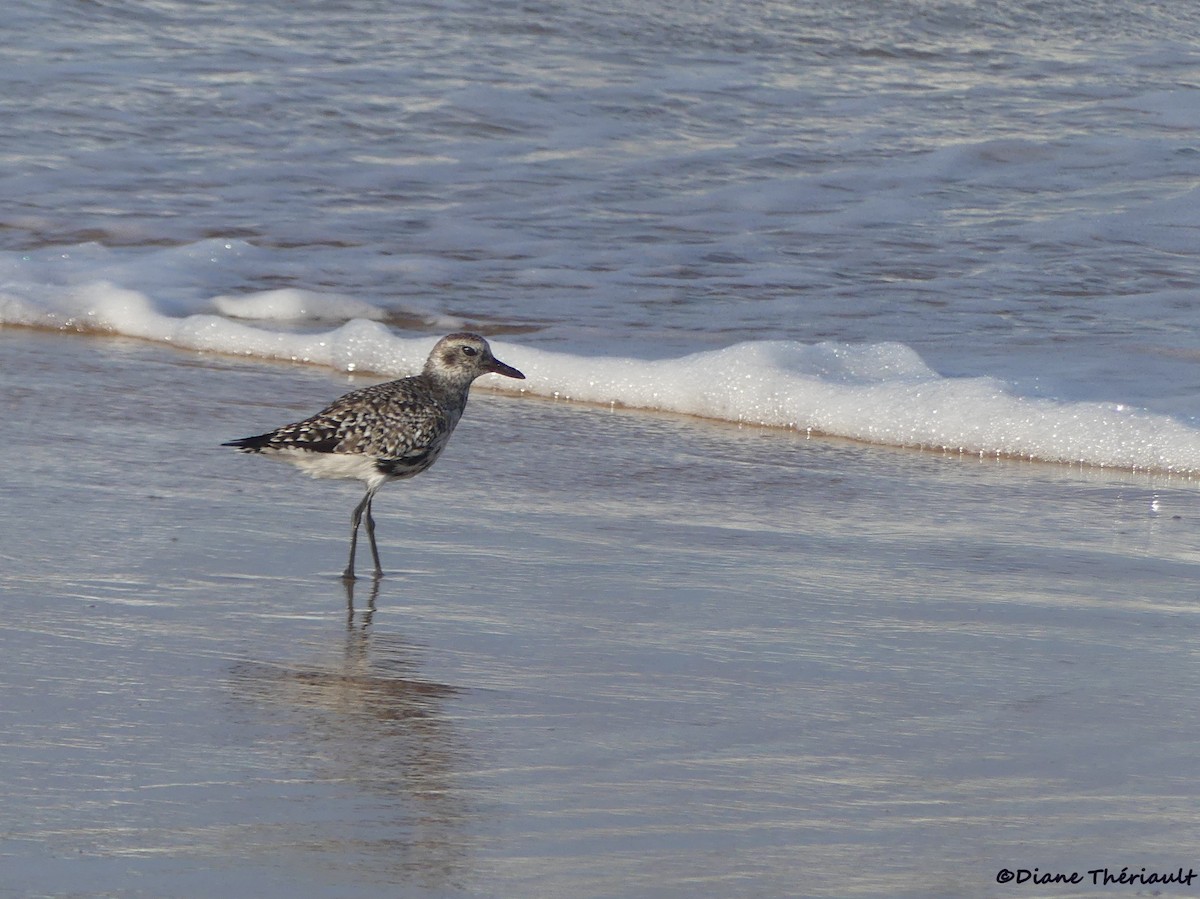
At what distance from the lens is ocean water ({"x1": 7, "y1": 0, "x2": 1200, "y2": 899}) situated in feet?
11.1

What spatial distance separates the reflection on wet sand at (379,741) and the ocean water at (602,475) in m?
0.01

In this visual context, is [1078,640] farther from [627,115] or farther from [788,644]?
[627,115]

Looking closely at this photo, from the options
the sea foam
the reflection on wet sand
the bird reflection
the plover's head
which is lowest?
the sea foam

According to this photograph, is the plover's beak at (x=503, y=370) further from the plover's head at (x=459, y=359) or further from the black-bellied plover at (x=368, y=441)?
the black-bellied plover at (x=368, y=441)

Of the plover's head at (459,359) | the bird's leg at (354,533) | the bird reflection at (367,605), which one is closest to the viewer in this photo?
the bird reflection at (367,605)

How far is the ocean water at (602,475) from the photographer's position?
3379 mm

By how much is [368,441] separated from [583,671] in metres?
1.24

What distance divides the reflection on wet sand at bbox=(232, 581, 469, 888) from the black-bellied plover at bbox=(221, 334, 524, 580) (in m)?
0.67

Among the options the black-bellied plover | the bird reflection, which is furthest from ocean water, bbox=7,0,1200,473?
the bird reflection

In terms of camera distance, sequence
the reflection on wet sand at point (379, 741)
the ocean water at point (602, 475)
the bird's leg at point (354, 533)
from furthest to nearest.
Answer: the bird's leg at point (354, 533)
the ocean water at point (602, 475)
the reflection on wet sand at point (379, 741)

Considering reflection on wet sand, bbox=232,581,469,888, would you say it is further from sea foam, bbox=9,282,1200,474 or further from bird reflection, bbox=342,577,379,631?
sea foam, bbox=9,282,1200,474

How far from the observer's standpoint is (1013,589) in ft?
16.8

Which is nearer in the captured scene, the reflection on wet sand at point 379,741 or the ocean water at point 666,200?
the reflection on wet sand at point 379,741

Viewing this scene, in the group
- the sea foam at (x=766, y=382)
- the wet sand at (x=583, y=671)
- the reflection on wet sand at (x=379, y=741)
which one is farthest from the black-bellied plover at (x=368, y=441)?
the sea foam at (x=766, y=382)
